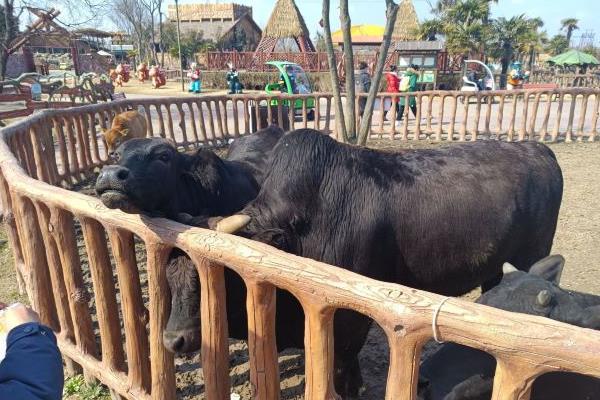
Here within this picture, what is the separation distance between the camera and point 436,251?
330 centimetres

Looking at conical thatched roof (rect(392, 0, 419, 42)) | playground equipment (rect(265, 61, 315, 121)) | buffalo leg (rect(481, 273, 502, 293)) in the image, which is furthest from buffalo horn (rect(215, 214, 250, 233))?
conical thatched roof (rect(392, 0, 419, 42))

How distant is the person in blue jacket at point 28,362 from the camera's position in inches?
57.9

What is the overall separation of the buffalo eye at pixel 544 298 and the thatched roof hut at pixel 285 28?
30.4 m

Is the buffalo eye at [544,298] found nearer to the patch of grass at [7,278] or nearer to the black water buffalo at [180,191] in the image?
the black water buffalo at [180,191]

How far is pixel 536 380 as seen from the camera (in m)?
2.05

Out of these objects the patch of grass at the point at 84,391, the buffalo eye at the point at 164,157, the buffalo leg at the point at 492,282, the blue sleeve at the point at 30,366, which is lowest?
the patch of grass at the point at 84,391

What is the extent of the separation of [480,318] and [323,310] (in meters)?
0.62

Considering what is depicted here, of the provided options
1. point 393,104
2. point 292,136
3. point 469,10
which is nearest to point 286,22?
point 469,10

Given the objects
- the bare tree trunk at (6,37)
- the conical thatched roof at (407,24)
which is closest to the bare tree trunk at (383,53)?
the bare tree trunk at (6,37)

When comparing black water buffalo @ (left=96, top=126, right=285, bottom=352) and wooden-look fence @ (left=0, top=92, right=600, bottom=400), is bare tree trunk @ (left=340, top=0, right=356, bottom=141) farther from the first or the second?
wooden-look fence @ (left=0, top=92, right=600, bottom=400)

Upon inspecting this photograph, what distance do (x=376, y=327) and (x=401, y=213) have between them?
1428mm

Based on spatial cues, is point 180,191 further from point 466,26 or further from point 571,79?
point 571,79

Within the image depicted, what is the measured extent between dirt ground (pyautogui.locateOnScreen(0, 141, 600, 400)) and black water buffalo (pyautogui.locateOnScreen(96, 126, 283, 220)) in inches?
47.8

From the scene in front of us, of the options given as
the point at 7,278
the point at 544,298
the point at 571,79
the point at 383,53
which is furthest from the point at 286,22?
the point at 544,298
